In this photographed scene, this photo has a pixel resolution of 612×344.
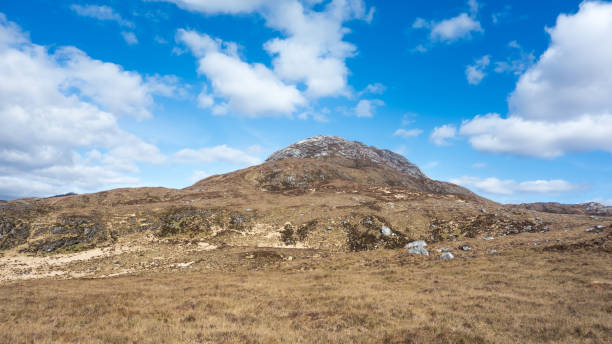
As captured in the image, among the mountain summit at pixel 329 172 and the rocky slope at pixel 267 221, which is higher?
the mountain summit at pixel 329 172

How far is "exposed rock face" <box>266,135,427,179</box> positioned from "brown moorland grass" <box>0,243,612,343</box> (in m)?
124

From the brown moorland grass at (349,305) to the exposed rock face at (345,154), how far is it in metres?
124

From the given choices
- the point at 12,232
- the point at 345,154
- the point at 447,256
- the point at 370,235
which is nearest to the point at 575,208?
the point at 345,154

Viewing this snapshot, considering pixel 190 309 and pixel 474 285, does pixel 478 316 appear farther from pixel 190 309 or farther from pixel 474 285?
pixel 190 309

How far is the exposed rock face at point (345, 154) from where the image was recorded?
15800 centimetres

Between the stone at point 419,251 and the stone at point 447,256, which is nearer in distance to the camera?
the stone at point 447,256

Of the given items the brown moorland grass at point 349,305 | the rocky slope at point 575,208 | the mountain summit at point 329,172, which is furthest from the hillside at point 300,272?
the rocky slope at point 575,208

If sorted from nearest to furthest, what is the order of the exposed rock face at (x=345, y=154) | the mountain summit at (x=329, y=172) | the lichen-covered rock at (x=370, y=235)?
1. the lichen-covered rock at (x=370, y=235)
2. the mountain summit at (x=329, y=172)
3. the exposed rock face at (x=345, y=154)

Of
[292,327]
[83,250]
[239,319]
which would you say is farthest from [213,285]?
[83,250]

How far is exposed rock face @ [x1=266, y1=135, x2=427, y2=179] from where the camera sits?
158 metres

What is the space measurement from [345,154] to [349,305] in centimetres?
15152

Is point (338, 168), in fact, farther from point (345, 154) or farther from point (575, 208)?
point (575, 208)

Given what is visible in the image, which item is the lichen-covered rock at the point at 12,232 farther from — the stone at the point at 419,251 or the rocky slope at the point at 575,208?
the rocky slope at the point at 575,208

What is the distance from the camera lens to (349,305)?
683 inches
